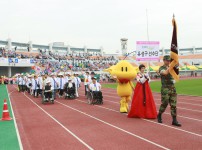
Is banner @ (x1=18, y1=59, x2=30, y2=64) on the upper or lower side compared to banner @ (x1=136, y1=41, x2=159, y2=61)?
upper

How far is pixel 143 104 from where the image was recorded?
9.42 meters

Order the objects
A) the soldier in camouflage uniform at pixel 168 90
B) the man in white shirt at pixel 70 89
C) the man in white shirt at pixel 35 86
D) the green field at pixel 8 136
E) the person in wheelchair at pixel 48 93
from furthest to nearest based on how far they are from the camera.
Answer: the man in white shirt at pixel 35 86
the man in white shirt at pixel 70 89
the person in wheelchair at pixel 48 93
the soldier in camouflage uniform at pixel 168 90
the green field at pixel 8 136

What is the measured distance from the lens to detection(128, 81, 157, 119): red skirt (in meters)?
9.37

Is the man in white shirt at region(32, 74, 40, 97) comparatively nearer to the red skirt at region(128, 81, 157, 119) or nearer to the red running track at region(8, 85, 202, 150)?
the red running track at region(8, 85, 202, 150)

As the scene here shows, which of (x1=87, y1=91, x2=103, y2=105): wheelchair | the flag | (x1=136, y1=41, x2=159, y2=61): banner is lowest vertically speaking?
(x1=87, y1=91, x2=103, y2=105): wheelchair

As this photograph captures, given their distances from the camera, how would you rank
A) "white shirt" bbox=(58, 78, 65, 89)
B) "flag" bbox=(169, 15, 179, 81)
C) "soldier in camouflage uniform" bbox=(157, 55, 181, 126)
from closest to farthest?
"flag" bbox=(169, 15, 179, 81) → "soldier in camouflage uniform" bbox=(157, 55, 181, 126) → "white shirt" bbox=(58, 78, 65, 89)

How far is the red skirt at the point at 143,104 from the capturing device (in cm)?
937

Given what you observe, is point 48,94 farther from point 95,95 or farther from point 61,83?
point 61,83

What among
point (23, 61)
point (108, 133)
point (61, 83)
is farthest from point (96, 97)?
point (23, 61)

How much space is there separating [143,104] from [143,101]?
112 mm

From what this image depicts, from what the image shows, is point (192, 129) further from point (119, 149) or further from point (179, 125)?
point (119, 149)

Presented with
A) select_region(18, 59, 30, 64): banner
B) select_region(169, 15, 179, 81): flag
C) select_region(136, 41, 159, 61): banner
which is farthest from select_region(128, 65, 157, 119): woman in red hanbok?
select_region(18, 59, 30, 64): banner

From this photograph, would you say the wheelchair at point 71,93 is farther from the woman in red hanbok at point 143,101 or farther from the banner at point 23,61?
the banner at point 23,61

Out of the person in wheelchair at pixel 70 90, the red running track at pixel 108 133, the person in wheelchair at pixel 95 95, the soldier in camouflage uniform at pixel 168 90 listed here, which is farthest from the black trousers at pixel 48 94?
the soldier in camouflage uniform at pixel 168 90
